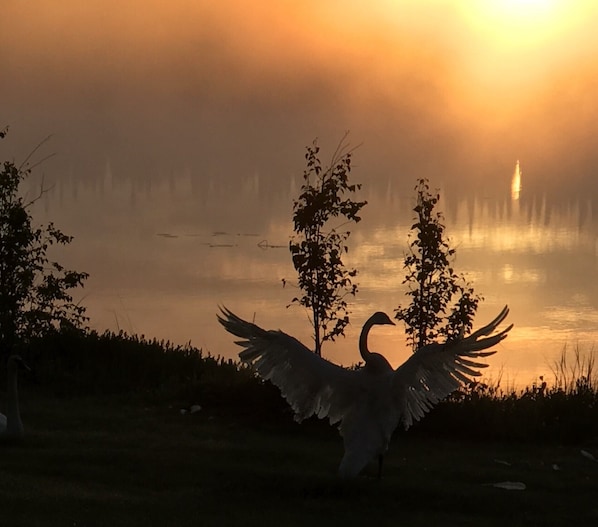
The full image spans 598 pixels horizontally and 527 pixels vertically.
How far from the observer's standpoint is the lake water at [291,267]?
3200 cm

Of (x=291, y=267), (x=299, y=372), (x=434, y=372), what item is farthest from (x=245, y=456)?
(x=291, y=267)

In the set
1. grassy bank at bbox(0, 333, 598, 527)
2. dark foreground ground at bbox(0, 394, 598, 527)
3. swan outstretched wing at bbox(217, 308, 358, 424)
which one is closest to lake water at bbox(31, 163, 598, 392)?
grassy bank at bbox(0, 333, 598, 527)

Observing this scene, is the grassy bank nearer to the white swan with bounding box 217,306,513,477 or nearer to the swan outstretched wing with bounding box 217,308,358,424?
the white swan with bounding box 217,306,513,477

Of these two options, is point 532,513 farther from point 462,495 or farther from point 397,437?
point 397,437

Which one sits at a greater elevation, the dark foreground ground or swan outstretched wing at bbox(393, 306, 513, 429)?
swan outstretched wing at bbox(393, 306, 513, 429)

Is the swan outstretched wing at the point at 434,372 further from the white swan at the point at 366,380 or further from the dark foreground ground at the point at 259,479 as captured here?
the dark foreground ground at the point at 259,479

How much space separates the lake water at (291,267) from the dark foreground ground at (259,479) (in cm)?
888

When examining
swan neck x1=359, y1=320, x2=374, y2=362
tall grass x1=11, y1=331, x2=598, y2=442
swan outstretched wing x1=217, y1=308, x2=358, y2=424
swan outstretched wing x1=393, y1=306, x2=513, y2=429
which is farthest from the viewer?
tall grass x1=11, y1=331, x2=598, y2=442

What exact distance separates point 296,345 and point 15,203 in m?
10.9

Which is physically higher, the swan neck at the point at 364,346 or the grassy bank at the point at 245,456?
the swan neck at the point at 364,346

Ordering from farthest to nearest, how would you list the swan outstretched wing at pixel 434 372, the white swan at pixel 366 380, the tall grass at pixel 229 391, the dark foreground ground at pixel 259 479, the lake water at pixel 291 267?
the lake water at pixel 291 267 < the tall grass at pixel 229 391 < the swan outstretched wing at pixel 434 372 < the white swan at pixel 366 380 < the dark foreground ground at pixel 259 479

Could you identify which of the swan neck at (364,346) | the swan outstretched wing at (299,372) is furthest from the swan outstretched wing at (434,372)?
the swan outstretched wing at (299,372)

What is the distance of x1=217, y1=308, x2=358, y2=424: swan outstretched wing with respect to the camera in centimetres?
1270

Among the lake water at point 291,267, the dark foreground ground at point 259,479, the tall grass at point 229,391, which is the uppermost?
the lake water at point 291,267
